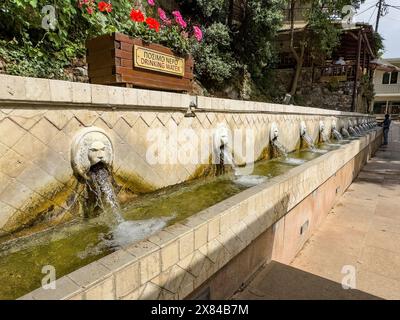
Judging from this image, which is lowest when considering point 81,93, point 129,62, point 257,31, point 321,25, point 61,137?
point 61,137

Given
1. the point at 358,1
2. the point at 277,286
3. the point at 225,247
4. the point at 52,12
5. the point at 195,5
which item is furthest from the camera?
the point at 358,1

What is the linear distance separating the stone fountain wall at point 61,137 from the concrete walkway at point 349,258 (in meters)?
Result: 1.51

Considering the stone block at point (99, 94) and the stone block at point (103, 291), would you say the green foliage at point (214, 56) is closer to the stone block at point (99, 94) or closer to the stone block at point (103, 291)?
the stone block at point (99, 94)

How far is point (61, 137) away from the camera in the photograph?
6.73 ft

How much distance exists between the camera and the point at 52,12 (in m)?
4.74

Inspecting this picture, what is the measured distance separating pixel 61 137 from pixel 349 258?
3.60m

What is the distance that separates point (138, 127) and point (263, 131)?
9.20ft

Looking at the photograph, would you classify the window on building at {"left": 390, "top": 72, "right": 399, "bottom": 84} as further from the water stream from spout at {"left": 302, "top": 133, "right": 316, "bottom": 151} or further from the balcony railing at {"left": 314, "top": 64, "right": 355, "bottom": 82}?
the water stream from spout at {"left": 302, "top": 133, "right": 316, "bottom": 151}

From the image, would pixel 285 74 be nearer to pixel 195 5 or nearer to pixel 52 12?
pixel 195 5

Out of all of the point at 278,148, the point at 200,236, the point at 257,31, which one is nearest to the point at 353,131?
the point at 257,31

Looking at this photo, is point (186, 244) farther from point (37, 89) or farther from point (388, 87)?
point (388, 87)

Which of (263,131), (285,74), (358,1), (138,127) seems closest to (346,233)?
(263,131)

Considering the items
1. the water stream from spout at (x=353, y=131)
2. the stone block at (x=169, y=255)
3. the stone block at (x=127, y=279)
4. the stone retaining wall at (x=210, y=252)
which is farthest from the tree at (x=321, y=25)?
the stone block at (x=127, y=279)

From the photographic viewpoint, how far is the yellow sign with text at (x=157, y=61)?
265cm
